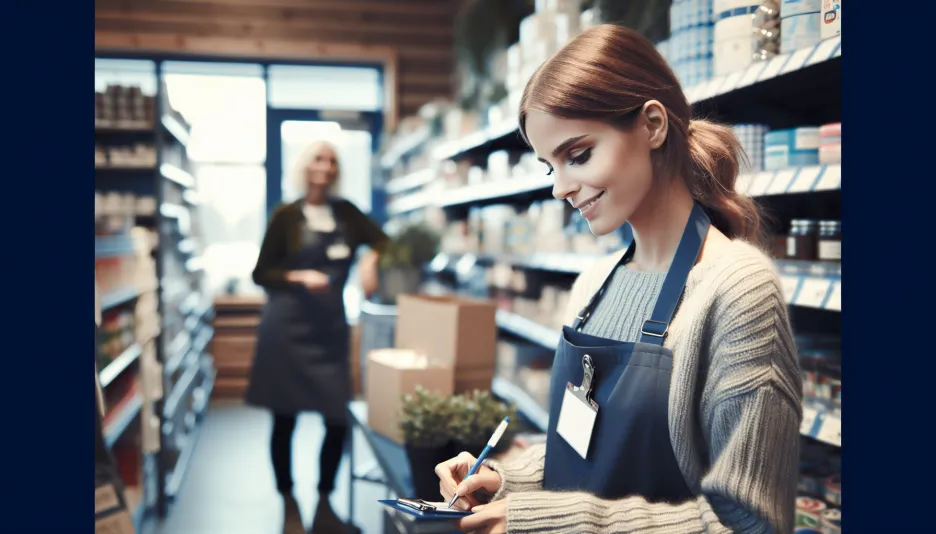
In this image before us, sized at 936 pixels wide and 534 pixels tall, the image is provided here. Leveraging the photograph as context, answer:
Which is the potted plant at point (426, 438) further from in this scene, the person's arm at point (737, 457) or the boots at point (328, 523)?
the person's arm at point (737, 457)

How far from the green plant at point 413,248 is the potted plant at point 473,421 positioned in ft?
12.3

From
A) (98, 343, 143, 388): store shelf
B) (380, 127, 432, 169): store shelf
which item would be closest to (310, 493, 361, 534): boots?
(98, 343, 143, 388): store shelf

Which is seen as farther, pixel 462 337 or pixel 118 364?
pixel 118 364

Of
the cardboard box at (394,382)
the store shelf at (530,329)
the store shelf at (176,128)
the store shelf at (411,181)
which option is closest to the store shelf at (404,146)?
the store shelf at (411,181)

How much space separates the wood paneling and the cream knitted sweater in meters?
8.04

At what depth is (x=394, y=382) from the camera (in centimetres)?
256

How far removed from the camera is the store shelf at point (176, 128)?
479 centimetres

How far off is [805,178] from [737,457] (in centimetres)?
104

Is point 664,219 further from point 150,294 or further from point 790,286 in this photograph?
point 150,294

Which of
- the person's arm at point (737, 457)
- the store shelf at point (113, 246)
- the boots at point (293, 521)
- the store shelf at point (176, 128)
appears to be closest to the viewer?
the person's arm at point (737, 457)

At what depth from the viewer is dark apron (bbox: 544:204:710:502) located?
3.68 feet
